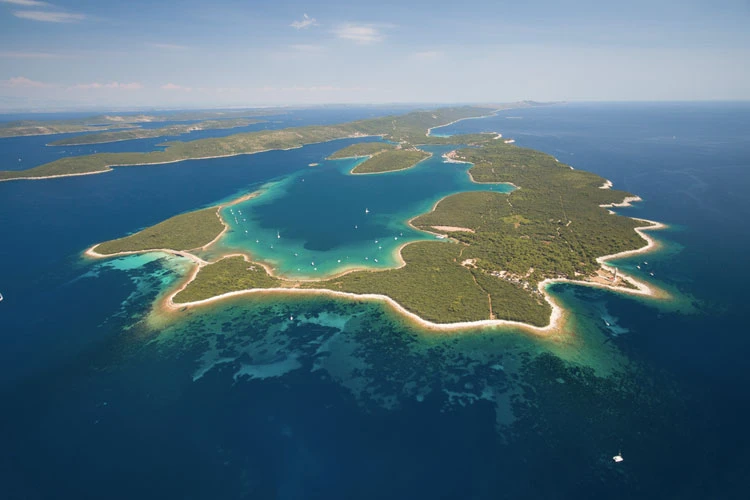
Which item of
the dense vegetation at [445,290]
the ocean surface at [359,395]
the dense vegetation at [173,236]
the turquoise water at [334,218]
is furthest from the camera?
the dense vegetation at [173,236]

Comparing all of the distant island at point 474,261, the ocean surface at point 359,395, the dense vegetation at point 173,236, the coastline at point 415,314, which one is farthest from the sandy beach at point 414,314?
the ocean surface at point 359,395

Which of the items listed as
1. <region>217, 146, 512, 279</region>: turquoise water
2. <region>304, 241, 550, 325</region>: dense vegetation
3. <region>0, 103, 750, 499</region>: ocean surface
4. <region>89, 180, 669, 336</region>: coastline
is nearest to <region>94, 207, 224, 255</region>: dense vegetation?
<region>89, 180, 669, 336</region>: coastline

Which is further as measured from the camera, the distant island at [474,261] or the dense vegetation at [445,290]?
the distant island at [474,261]

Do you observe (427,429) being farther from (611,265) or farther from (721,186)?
(721,186)

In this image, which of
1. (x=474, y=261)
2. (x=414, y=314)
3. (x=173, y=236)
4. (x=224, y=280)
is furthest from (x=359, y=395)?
Result: (x=173, y=236)

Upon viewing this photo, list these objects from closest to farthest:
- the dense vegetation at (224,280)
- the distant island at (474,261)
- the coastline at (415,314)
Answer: the coastline at (415,314) → the distant island at (474,261) → the dense vegetation at (224,280)

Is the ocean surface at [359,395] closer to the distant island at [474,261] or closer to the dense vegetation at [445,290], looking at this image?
the distant island at [474,261]

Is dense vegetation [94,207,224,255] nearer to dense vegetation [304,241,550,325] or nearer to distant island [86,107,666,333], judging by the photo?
distant island [86,107,666,333]

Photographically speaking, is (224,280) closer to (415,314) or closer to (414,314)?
(414,314)
